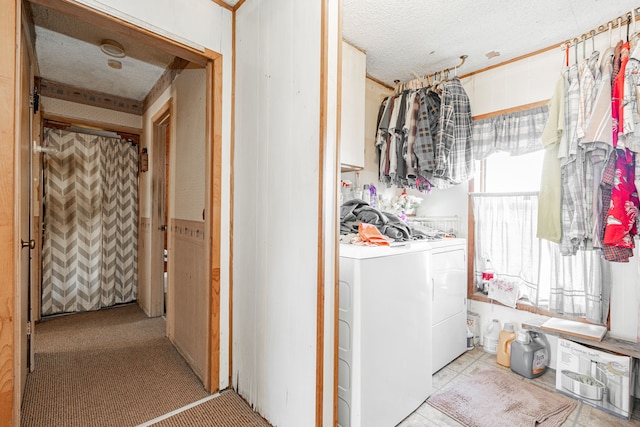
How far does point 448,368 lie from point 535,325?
717 millimetres

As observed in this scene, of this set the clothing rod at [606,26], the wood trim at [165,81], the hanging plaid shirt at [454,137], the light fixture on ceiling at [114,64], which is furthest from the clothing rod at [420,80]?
the light fixture on ceiling at [114,64]

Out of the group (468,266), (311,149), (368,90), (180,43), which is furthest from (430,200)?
(180,43)

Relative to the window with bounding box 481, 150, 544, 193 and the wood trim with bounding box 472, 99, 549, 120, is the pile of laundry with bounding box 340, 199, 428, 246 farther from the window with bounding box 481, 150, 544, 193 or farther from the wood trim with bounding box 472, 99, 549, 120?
the wood trim with bounding box 472, 99, 549, 120

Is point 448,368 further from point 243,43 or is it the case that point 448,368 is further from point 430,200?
point 243,43

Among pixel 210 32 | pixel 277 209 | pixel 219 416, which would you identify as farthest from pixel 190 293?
pixel 210 32

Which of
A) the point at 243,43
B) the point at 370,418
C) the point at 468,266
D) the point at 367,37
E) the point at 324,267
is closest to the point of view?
the point at 324,267

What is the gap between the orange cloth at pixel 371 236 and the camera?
1.68 m

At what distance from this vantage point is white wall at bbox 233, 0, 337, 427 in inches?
52.4

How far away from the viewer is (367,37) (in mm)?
2172

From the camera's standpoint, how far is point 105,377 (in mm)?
1998

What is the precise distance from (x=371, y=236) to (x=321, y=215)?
530 millimetres

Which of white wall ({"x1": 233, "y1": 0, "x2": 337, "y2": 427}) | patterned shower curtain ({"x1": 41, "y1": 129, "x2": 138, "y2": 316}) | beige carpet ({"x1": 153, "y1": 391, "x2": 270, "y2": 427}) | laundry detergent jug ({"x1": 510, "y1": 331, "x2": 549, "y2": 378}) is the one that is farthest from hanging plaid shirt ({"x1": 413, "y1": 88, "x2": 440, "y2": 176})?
patterned shower curtain ({"x1": 41, "y1": 129, "x2": 138, "y2": 316})

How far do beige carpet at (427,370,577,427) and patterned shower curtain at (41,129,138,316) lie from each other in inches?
139

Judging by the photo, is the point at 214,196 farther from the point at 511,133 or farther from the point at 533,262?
the point at 533,262
